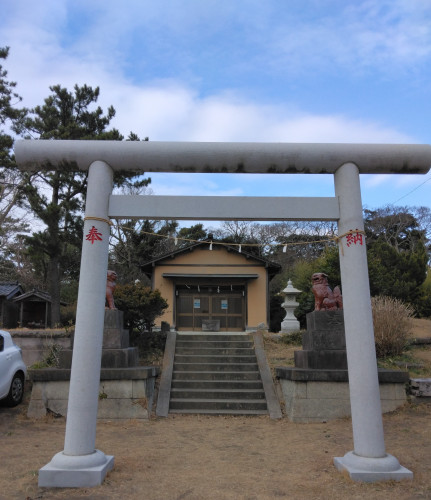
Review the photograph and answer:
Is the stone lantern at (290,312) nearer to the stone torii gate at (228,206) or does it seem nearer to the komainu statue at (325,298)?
the komainu statue at (325,298)

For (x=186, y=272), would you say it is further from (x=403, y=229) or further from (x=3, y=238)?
(x=403, y=229)

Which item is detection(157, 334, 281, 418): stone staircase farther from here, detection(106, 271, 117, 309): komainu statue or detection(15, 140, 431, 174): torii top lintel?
detection(15, 140, 431, 174): torii top lintel

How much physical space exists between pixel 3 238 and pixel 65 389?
50.2 ft

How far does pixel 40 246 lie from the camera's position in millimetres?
16719

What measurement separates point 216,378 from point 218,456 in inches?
181

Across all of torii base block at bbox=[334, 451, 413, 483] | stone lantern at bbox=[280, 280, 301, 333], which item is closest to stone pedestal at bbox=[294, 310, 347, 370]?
torii base block at bbox=[334, 451, 413, 483]

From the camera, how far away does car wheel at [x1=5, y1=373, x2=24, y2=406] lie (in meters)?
8.58

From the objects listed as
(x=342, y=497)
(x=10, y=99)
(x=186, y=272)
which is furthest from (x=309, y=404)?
(x=10, y=99)

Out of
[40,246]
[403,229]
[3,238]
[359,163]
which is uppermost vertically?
[403,229]

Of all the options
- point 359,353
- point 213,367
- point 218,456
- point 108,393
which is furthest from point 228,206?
point 213,367

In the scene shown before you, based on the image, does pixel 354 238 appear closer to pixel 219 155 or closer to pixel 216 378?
pixel 219 155

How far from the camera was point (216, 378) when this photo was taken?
1027 cm

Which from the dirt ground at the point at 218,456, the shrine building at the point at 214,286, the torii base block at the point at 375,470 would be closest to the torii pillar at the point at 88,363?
the dirt ground at the point at 218,456

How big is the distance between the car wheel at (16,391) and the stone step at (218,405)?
3134mm
